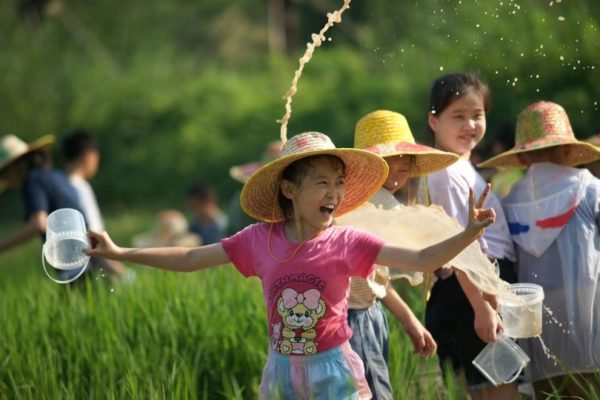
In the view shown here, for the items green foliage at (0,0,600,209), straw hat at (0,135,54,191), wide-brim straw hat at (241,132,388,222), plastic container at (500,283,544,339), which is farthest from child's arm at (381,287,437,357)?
green foliage at (0,0,600,209)

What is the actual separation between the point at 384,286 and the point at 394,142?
0.50 m

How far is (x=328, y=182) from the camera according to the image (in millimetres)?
3453

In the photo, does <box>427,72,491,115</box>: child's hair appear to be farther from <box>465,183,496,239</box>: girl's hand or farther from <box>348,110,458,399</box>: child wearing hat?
<box>465,183,496,239</box>: girl's hand

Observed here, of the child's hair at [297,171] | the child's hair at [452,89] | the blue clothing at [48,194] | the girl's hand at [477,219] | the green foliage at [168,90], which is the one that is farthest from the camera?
the green foliage at [168,90]

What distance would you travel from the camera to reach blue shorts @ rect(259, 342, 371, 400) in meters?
3.38

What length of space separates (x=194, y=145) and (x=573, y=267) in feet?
54.7

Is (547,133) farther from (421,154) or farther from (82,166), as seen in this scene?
(82,166)

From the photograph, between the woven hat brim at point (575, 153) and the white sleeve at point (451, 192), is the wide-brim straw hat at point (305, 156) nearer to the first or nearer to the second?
the white sleeve at point (451, 192)

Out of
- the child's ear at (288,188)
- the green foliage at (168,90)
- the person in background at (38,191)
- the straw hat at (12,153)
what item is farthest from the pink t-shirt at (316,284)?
the green foliage at (168,90)

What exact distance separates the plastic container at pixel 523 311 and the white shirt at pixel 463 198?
0.31 metres

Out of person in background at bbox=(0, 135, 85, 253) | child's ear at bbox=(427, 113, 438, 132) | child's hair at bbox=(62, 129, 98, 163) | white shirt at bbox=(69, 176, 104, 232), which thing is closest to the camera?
child's ear at bbox=(427, 113, 438, 132)

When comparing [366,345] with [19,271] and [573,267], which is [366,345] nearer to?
[573,267]

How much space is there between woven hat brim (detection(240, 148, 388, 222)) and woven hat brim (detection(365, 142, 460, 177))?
27 cm

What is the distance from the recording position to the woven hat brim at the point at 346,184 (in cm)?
354
